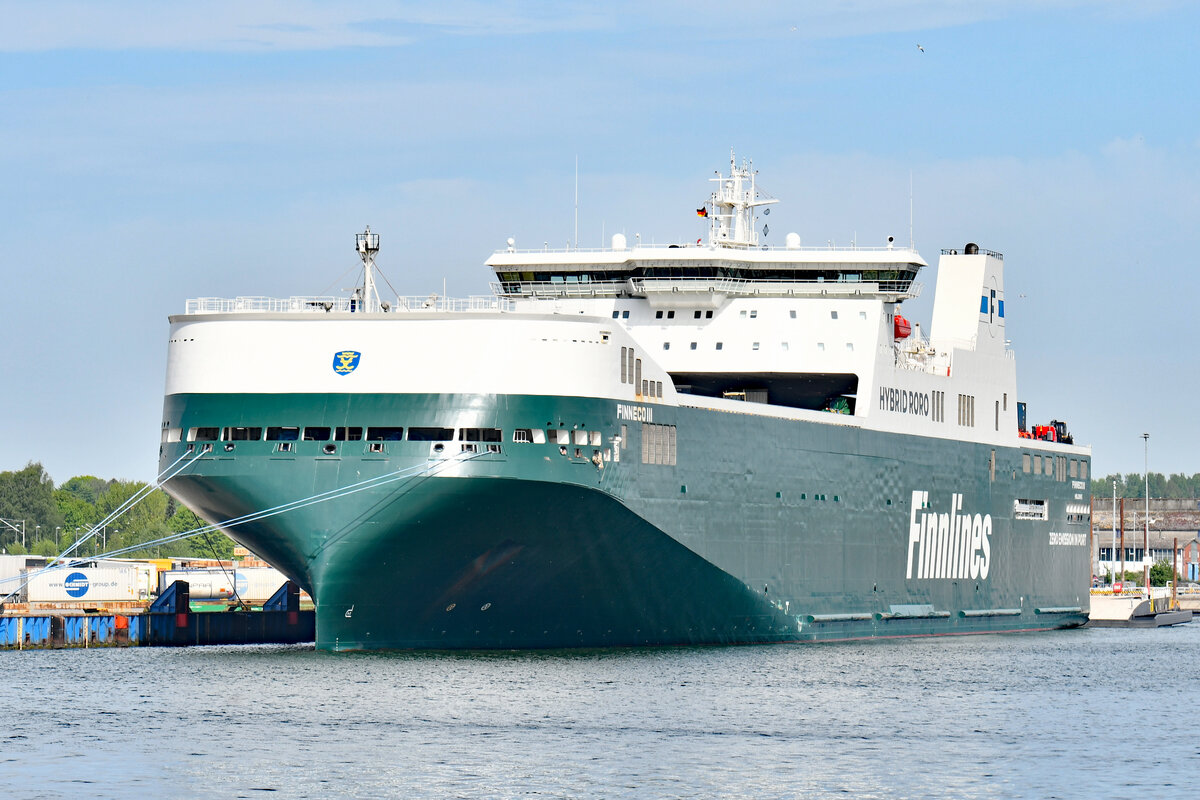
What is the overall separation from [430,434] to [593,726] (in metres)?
9.29

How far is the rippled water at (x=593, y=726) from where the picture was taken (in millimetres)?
28375

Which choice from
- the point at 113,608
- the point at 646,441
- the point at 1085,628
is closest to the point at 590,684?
the point at 646,441

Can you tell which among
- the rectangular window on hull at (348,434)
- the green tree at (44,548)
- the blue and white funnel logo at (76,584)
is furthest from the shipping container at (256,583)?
the green tree at (44,548)

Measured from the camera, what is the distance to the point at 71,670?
4500cm

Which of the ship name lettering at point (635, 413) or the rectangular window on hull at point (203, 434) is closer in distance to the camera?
the rectangular window on hull at point (203, 434)

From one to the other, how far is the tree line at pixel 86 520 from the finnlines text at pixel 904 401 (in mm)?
87474

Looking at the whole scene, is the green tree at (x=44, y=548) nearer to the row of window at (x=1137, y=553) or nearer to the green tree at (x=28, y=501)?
the green tree at (x=28, y=501)

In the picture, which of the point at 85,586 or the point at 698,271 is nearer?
the point at 698,271

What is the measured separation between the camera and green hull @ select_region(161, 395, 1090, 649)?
40.4 m

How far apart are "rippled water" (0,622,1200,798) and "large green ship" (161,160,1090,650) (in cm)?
163

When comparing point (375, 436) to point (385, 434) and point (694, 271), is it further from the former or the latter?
point (694, 271)

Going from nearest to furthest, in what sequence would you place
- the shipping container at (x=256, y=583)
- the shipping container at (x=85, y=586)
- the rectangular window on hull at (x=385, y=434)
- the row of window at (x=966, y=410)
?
the rectangular window on hull at (x=385, y=434) < the row of window at (x=966, y=410) < the shipping container at (x=85, y=586) < the shipping container at (x=256, y=583)

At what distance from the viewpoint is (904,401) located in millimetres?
54656

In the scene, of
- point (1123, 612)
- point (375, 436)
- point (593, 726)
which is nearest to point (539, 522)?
point (375, 436)
